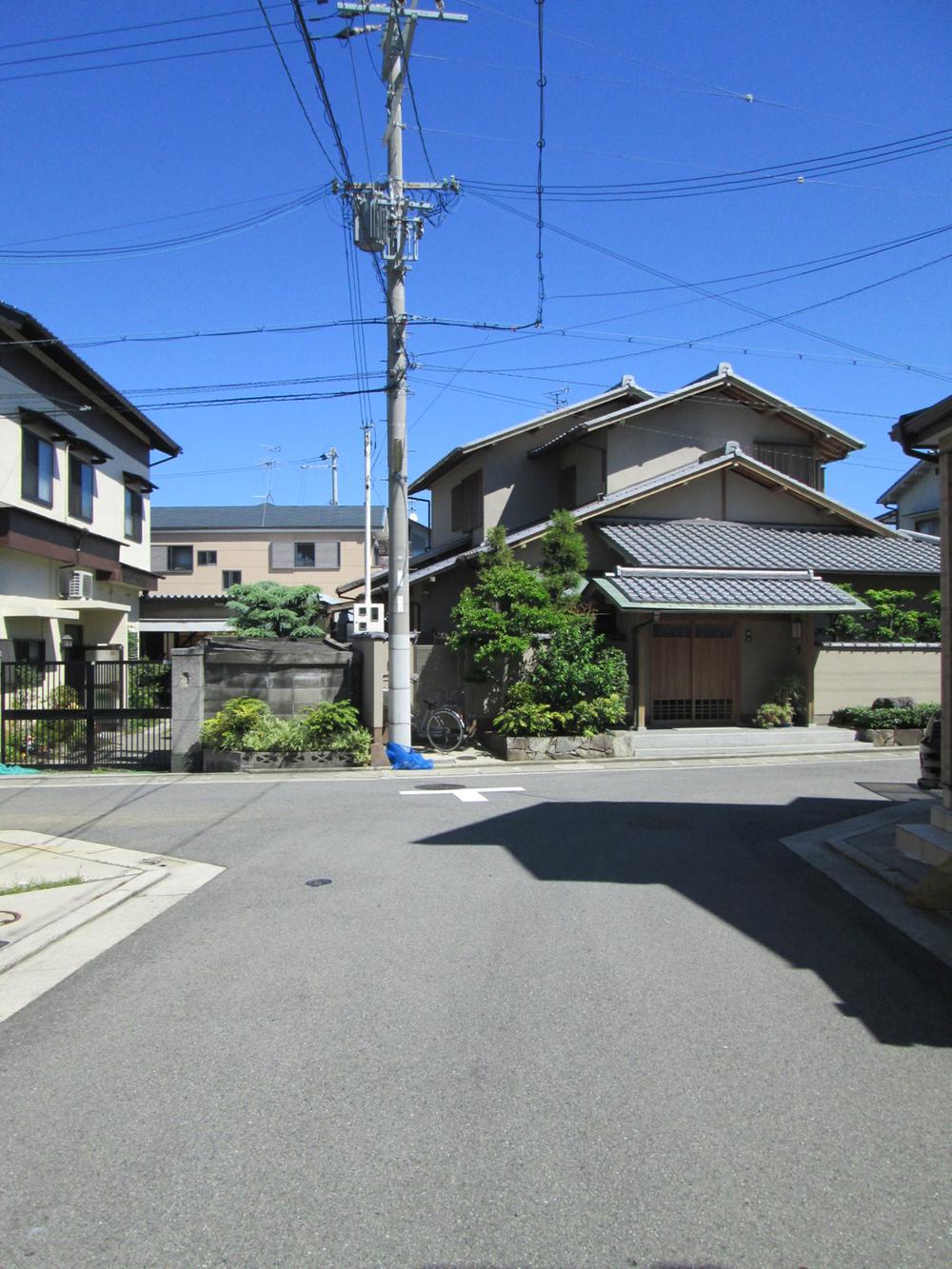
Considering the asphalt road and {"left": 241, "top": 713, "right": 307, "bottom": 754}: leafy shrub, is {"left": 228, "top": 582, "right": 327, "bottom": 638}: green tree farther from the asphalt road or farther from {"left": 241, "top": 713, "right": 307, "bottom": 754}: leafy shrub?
the asphalt road

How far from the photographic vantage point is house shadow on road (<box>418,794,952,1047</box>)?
573 cm

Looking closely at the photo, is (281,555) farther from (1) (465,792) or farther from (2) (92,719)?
(1) (465,792)

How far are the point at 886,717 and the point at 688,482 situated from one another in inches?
289

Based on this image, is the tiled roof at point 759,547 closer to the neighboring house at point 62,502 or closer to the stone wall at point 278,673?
the stone wall at point 278,673

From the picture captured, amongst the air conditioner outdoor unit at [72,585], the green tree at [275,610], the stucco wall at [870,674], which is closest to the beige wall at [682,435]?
the stucco wall at [870,674]

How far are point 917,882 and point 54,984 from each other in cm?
664

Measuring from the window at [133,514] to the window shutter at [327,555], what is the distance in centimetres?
1409

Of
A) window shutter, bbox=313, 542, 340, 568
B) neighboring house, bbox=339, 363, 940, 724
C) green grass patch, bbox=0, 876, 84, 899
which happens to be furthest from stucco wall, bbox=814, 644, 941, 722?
window shutter, bbox=313, 542, 340, 568

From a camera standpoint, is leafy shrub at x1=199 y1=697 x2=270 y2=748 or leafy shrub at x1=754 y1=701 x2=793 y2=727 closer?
leafy shrub at x1=199 y1=697 x2=270 y2=748

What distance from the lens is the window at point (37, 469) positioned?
21.9 meters

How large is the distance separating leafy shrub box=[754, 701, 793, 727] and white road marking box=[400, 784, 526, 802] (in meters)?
8.63

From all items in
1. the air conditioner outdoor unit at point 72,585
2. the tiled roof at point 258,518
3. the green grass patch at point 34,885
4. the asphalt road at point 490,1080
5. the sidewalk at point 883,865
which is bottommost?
the asphalt road at point 490,1080

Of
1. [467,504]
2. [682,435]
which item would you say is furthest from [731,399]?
[467,504]

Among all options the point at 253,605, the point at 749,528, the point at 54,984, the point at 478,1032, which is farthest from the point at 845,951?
the point at 253,605
